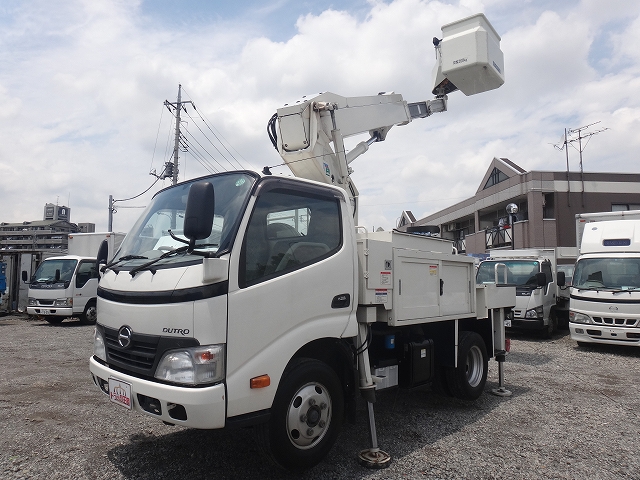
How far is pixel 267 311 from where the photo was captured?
3486 millimetres

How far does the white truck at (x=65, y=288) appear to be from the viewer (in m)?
14.2

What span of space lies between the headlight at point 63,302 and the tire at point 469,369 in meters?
12.3

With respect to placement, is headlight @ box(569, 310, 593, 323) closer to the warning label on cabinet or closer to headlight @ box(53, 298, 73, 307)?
the warning label on cabinet

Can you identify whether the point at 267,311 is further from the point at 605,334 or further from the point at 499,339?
the point at 605,334

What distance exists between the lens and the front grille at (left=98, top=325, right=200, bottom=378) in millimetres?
3258

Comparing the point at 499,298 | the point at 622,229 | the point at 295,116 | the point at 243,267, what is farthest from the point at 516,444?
the point at 622,229

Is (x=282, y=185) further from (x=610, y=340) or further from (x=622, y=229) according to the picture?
(x=622, y=229)

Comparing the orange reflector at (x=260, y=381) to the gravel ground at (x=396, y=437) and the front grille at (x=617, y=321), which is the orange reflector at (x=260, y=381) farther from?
the front grille at (x=617, y=321)

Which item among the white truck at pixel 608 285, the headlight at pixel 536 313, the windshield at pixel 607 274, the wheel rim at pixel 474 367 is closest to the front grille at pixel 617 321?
the white truck at pixel 608 285

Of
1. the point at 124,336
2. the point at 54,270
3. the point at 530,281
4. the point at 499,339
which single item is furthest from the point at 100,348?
the point at 54,270

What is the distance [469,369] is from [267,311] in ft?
11.9

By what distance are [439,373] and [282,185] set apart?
10.9ft

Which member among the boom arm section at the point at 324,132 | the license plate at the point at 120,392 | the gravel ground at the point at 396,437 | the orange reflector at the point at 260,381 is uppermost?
the boom arm section at the point at 324,132

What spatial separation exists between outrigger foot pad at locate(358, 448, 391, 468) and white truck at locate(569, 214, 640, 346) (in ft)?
25.3
